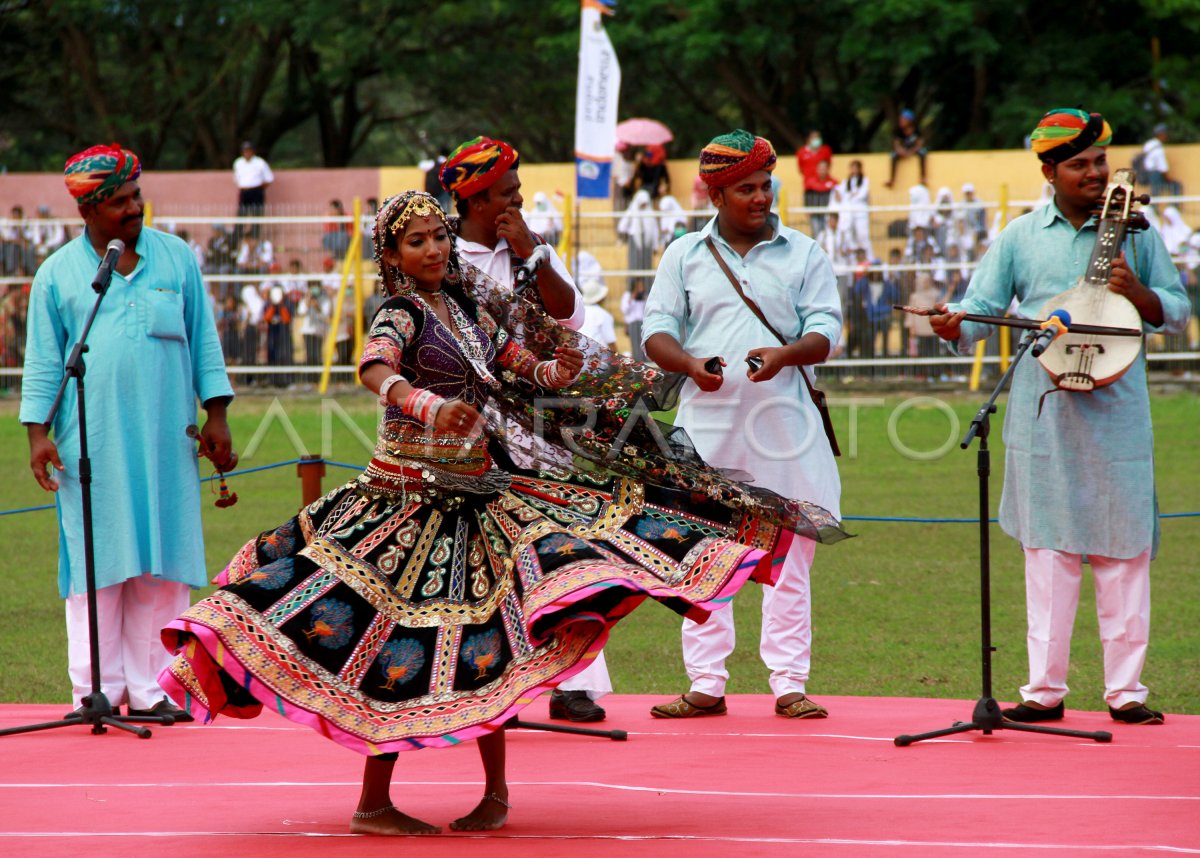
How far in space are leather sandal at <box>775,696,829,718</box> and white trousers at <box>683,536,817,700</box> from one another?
0.06 meters

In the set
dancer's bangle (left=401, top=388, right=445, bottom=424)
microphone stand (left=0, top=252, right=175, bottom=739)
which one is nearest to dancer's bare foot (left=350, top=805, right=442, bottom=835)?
dancer's bangle (left=401, top=388, right=445, bottom=424)

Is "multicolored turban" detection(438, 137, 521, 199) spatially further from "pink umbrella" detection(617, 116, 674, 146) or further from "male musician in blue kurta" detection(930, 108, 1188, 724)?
"pink umbrella" detection(617, 116, 674, 146)

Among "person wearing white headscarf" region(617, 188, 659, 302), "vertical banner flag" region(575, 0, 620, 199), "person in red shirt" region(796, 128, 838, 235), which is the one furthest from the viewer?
"person in red shirt" region(796, 128, 838, 235)

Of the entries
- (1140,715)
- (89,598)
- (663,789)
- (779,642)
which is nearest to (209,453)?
(89,598)

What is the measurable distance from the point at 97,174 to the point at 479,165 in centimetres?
171

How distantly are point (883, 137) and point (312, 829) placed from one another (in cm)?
3582

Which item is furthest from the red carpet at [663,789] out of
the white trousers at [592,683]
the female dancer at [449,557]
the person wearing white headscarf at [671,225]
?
the person wearing white headscarf at [671,225]

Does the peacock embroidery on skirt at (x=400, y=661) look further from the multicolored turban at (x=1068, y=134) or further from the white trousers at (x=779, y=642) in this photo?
the multicolored turban at (x=1068, y=134)

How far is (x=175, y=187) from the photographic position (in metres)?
27.8

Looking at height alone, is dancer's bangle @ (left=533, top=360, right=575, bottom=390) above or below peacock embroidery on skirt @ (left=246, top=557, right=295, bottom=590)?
above

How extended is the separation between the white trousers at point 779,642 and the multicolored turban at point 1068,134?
189 centimetres

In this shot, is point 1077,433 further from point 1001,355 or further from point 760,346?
point 1001,355

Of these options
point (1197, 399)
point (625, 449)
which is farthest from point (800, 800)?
point (1197, 399)

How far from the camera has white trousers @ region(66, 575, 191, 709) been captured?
7.02 meters
